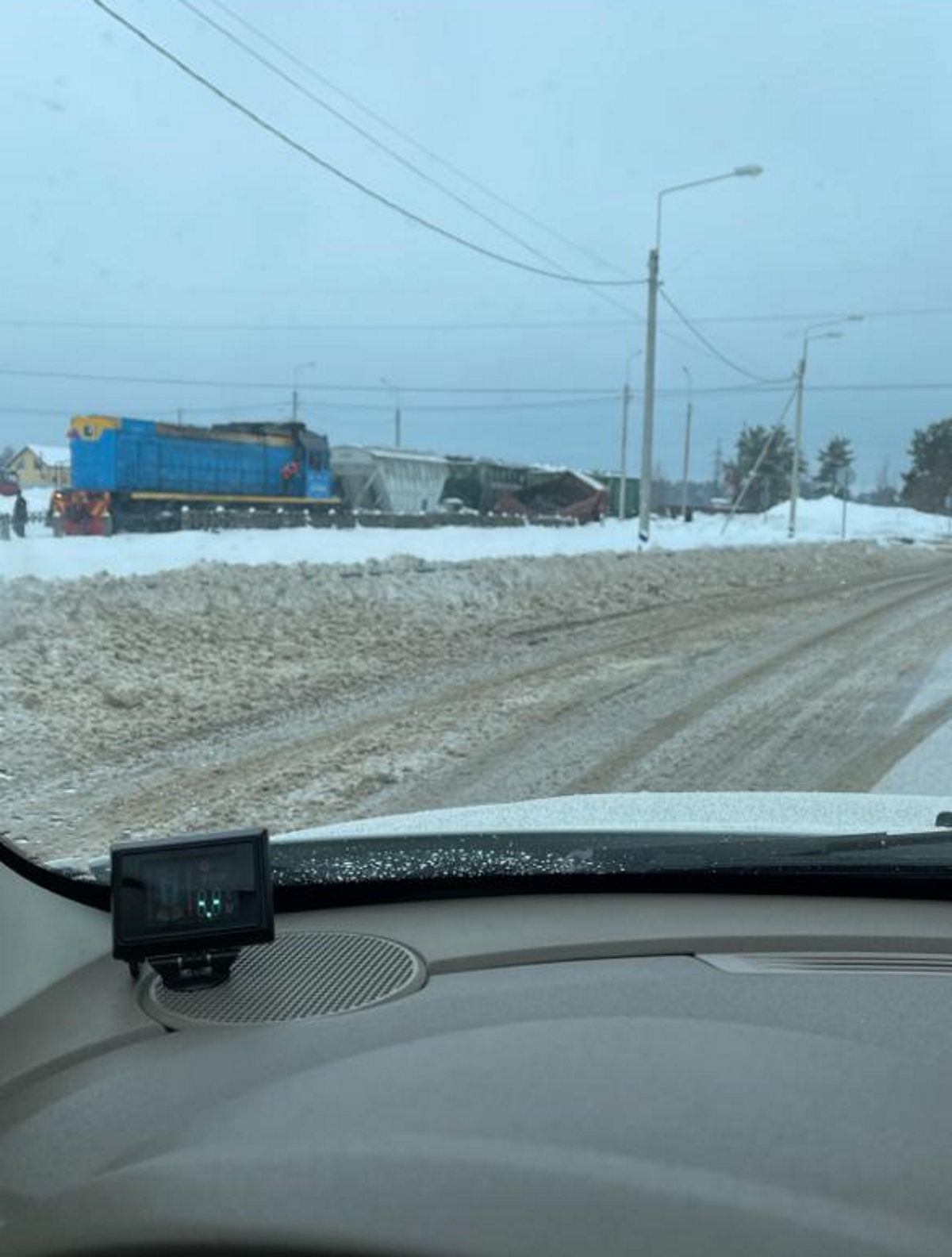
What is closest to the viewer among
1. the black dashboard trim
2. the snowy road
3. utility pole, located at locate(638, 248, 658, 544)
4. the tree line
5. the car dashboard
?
the car dashboard

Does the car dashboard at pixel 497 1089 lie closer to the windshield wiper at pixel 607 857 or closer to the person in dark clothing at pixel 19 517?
the windshield wiper at pixel 607 857

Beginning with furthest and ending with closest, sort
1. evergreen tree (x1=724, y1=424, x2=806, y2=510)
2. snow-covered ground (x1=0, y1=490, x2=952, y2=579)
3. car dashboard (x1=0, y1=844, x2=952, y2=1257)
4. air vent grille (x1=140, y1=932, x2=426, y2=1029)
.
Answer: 1. evergreen tree (x1=724, y1=424, x2=806, y2=510)
2. snow-covered ground (x1=0, y1=490, x2=952, y2=579)
3. air vent grille (x1=140, y1=932, x2=426, y2=1029)
4. car dashboard (x1=0, y1=844, x2=952, y2=1257)

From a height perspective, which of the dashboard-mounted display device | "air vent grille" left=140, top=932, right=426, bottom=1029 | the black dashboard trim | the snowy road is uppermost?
the dashboard-mounted display device

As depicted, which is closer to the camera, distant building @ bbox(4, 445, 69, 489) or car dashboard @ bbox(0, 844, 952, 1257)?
car dashboard @ bbox(0, 844, 952, 1257)

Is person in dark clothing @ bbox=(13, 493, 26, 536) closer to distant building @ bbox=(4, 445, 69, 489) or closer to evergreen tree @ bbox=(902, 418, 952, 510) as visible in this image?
distant building @ bbox=(4, 445, 69, 489)

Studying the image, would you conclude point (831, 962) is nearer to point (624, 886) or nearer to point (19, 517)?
point (624, 886)

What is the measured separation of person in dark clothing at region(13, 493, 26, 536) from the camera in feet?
69.1

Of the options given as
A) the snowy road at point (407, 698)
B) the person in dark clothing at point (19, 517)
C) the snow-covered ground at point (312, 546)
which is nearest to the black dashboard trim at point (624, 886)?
the snowy road at point (407, 698)

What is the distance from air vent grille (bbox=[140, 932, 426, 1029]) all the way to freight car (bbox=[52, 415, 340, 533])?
2344 centimetres

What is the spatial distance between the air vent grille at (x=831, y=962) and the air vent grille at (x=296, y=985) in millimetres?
655

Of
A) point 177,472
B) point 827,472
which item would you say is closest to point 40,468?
point 177,472

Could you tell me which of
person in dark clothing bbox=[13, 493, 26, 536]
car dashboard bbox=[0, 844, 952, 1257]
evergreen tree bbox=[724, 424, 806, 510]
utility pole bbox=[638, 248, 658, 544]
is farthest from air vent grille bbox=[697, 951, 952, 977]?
evergreen tree bbox=[724, 424, 806, 510]

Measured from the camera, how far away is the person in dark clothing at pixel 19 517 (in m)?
21.1

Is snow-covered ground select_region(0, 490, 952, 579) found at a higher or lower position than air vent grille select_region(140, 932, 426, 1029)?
lower
